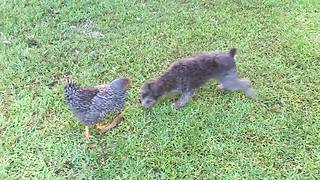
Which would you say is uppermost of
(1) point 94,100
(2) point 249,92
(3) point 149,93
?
(1) point 94,100

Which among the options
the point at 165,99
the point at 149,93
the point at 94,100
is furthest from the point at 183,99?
the point at 94,100

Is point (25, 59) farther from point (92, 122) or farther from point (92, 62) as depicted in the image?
point (92, 122)

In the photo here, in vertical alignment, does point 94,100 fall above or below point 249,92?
above

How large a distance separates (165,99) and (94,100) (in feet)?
2.42

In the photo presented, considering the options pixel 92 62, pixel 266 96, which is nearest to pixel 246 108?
pixel 266 96

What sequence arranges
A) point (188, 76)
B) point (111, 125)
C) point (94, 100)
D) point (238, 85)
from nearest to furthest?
1. point (94, 100)
2. point (111, 125)
3. point (188, 76)
4. point (238, 85)

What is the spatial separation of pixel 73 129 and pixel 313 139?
73.1 inches

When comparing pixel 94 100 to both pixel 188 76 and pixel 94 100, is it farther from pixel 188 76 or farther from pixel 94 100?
pixel 188 76

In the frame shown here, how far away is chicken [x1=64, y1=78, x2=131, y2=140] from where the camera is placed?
3.10m

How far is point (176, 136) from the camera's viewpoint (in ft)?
10.8

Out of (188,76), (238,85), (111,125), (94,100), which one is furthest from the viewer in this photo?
(238,85)

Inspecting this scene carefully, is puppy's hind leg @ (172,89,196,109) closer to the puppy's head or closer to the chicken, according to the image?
the puppy's head

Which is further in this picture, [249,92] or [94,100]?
[249,92]

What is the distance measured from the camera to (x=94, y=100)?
314 centimetres
